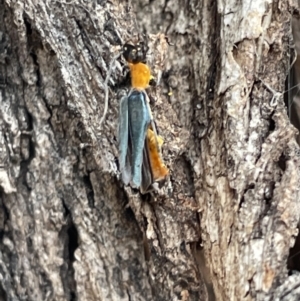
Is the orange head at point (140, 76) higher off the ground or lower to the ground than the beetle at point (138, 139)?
higher

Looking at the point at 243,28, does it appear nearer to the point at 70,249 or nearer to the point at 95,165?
the point at 95,165

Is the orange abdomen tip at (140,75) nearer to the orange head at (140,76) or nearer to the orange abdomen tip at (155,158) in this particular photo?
the orange head at (140,76)

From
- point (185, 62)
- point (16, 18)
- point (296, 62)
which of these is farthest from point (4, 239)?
point (296, 62)

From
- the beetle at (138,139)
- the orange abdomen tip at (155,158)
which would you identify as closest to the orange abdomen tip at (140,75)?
the beetle at (138,139)

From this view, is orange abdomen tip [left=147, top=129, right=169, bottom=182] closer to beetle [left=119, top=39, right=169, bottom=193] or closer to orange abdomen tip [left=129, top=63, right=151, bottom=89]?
beetle [left=119, top=39, right=169, bottom=193]

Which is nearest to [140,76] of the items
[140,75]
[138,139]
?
[140,75]
